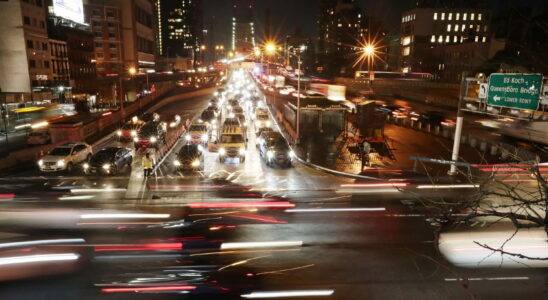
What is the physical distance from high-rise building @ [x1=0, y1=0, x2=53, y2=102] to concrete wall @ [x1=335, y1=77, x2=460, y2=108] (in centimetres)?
5611

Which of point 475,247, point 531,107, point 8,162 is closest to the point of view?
point 475,247

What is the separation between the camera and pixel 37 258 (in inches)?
383

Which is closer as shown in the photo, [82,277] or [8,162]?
[82,277]

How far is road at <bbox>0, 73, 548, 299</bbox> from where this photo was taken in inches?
333

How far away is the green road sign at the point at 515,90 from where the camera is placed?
13.1 meters

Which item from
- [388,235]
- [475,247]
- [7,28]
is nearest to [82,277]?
[388,235]

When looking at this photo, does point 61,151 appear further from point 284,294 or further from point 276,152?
point 284,294

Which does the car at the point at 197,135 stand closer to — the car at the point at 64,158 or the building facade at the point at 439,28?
the car at the point at 64,158

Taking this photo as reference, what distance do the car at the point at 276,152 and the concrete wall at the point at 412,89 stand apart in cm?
4505

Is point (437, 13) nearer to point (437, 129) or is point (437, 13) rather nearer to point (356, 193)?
point (437, 129)

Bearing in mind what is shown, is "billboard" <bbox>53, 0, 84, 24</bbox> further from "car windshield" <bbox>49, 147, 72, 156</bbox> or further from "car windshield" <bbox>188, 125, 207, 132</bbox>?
"car windshield" <bbox>49, 147, 72, 156</bbox>

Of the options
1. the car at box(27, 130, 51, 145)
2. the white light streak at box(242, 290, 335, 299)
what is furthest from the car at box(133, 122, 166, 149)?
Result: the white light streak at box(242, 290, 335, 299)

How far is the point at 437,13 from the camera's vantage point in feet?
322

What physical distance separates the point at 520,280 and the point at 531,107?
24.3 ft
